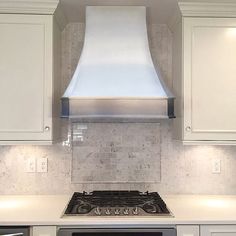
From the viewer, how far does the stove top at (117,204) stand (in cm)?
186

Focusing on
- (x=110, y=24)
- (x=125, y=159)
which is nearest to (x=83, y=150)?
(x=125, y=159)

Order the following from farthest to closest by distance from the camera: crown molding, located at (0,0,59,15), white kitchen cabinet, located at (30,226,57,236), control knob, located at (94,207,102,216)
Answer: crown molding, located at (0,0,59,15) < control knob, located at (94,207,102,216) < white kitchen cabinet, located at (30,226,57,236)

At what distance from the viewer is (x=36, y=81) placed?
6.65 feet

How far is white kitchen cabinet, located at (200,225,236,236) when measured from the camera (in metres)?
1.77

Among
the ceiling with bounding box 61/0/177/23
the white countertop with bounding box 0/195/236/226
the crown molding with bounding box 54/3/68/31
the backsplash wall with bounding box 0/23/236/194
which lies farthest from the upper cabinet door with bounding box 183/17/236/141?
the crown molding with bounding box 54/3/68/31

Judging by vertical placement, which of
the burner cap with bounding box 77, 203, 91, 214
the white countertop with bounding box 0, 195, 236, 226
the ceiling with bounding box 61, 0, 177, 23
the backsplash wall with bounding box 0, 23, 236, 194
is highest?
the ceiling with bounding box 61, 0, 177, 23

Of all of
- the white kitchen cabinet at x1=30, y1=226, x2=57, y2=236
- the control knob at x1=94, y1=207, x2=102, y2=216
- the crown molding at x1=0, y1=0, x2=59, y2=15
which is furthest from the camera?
the crown molding at x1=0, y1=0, x2=59, y2=15

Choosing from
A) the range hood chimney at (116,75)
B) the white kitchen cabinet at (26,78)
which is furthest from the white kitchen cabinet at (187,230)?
the white kitchen cabinet at (26,78)

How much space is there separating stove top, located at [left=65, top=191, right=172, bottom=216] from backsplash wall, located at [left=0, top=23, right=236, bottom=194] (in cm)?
12

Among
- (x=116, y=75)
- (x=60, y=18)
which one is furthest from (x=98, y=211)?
(x=60, y=18)

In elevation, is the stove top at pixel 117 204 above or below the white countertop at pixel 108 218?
above

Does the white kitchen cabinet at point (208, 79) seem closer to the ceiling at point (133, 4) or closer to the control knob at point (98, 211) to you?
the ceiling at point (133, 4)

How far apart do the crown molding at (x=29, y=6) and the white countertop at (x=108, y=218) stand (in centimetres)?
132

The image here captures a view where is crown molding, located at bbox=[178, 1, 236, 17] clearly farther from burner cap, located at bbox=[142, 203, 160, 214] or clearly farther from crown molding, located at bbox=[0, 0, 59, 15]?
burner cap, located at bbox=[142, 203, 160, 214]
